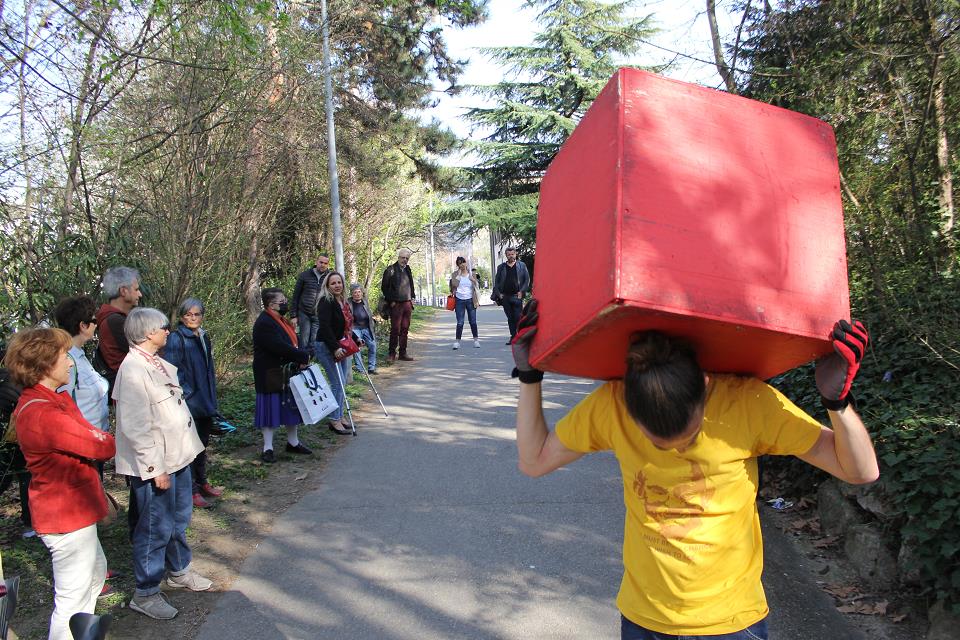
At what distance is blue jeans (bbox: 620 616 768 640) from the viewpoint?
188 cm

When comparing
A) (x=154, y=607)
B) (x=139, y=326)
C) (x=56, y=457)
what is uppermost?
(x=139, y=326)

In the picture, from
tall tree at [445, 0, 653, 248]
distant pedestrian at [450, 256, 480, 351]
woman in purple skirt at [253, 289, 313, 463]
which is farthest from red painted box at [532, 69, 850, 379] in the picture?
tall tree at [445, 0, 653, 248]

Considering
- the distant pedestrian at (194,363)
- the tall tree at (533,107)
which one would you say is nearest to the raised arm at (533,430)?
the distant pedestrian at (194,363)

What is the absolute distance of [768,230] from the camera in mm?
1715

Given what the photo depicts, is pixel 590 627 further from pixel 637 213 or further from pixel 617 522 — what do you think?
pixel 637 213

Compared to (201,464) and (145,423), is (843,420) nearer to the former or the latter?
(145,423)

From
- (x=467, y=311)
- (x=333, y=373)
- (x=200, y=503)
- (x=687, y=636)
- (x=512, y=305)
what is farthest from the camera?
(x=467, y=311)

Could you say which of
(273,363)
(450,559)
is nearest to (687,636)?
(450,559)

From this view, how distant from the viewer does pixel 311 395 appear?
6785 millimetres

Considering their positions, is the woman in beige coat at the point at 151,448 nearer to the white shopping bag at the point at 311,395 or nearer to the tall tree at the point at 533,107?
the white shopping bag at the point at 311,395

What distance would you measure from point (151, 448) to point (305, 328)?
641 cm

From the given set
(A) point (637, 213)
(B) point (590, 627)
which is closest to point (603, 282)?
(A) point (637, 213)

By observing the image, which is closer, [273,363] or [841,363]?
[841,363]

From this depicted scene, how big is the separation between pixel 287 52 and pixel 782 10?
6.22 m
